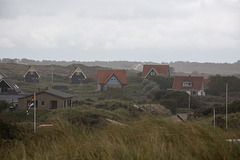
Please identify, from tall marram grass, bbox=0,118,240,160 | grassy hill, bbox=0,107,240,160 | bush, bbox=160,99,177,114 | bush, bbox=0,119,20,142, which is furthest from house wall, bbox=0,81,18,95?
tall marram grass, bbox=0,118,240,160

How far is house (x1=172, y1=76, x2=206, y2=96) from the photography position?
66.5 m

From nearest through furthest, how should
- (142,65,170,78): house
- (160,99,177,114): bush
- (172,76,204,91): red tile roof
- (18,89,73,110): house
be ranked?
(18,89,73,110): house → (160,99,177,114): bush → (172,76,204,91): red tile roof → (142,65,170,78): house

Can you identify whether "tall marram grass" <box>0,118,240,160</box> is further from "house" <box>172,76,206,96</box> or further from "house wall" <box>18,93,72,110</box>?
"house" <box>172,76,206,96</box>

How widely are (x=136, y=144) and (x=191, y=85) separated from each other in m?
60.5

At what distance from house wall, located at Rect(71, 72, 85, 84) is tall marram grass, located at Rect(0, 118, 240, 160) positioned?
71.1m

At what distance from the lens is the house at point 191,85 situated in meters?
66.5

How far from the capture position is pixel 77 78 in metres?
81.5

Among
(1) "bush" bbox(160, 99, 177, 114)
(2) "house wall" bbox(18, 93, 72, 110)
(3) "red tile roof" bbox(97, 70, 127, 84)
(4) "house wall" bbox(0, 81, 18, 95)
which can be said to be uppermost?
(3) "red tile roof" bbox(97, 70, 127, 84)

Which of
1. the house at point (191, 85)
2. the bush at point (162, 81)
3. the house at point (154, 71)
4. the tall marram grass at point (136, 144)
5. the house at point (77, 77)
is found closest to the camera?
the tall marram grass at point (136, 144)

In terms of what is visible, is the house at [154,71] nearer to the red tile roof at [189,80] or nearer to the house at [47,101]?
the red tile roof at [189,80]

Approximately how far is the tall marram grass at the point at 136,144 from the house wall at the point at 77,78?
233 ft

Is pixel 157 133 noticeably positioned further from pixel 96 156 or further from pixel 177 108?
pixel 177 108

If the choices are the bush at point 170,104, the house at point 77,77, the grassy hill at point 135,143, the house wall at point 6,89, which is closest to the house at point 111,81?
the house at point 77,77

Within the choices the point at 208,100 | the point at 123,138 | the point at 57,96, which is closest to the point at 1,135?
the point at 123,138
